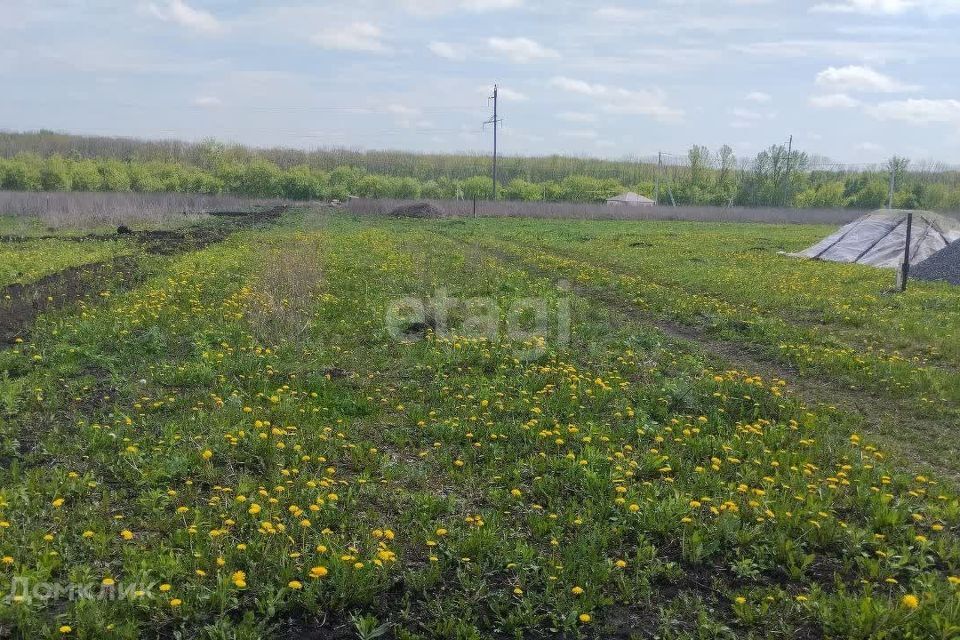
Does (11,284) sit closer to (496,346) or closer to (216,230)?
(496,346)

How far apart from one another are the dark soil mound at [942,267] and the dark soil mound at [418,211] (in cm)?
3322

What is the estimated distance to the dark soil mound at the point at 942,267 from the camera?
1611 centimetres

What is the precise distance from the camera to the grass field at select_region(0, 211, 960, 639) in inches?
148

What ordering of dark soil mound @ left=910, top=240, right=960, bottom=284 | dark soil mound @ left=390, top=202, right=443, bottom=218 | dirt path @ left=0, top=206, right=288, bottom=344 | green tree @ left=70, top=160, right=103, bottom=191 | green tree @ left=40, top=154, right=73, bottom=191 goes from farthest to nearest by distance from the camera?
green tree @ left=70, top=160, right=103, bottom=191, green tree @ left=40, top=154, right=73, bottom=191, dark soil mound @ left=390, top=202, right=443, bottom=218, dark soil mound @ left=910, top=240, right=960, bottom=284, dirt path @ left=0, top=206, right=288, bottom=344

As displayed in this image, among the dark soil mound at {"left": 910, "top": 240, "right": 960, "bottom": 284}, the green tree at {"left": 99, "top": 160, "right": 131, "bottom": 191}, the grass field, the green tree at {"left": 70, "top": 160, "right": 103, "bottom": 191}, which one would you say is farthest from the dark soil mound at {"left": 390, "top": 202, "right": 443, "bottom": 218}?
the grass field

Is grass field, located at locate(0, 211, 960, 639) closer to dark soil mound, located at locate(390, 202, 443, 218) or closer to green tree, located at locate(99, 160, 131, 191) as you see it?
dark soil mound, located at locate(390, 202, 443, 218)

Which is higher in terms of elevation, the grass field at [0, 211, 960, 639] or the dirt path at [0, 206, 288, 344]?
the dirt path at [0, 206, 288, 344]

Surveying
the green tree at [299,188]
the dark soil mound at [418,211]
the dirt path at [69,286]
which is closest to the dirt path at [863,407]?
the dirt path at [69,286]

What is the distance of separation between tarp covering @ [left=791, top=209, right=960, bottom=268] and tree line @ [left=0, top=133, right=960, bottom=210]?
5067cm

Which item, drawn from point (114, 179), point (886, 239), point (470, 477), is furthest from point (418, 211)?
point (470, 477)

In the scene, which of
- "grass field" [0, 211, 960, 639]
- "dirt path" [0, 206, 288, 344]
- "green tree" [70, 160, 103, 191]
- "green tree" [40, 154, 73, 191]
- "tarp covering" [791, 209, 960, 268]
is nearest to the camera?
"grass field" [0, 211, 960, 639]

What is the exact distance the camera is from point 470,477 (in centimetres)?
534

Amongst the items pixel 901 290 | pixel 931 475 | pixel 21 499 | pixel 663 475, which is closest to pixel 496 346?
pixel 663 475

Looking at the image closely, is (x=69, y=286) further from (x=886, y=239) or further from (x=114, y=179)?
(x=114, y=179)
